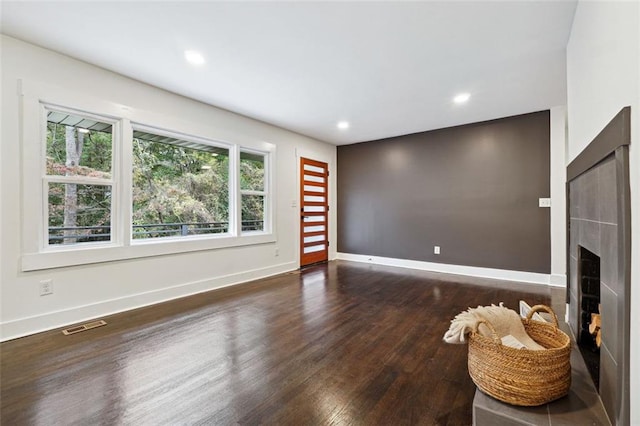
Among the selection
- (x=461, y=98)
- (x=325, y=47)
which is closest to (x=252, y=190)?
(x=325, y=47)

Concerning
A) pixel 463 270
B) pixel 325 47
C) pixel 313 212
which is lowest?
pixel 463 270

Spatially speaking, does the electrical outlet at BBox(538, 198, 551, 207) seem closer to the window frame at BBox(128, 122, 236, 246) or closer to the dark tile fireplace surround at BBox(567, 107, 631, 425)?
the dark tile fireplace surround at BBox(567, 107, 631, 425)

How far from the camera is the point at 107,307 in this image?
290 centimetres

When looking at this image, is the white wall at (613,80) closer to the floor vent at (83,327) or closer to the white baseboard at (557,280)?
the white baseboard at (557,280)

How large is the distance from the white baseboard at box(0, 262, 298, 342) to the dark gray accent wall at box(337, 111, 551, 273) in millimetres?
2797

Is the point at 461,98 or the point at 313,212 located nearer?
the point at 461,98

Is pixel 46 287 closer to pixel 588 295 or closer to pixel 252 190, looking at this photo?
pixel 252 190

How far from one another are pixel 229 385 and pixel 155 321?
145cm

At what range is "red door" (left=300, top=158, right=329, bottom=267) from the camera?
5441 millimetres

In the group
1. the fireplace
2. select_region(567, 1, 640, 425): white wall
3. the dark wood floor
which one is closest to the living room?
select_region(567, 1, 640, 425): white wall

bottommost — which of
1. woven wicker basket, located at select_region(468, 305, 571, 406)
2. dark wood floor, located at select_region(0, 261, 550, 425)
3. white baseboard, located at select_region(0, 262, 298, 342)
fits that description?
dark wood floor, located at select_region(0, 261, 550, 425)

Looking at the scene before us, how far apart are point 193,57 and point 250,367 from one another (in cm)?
275

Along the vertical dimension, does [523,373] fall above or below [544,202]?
below

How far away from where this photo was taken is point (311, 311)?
301 centimetres
